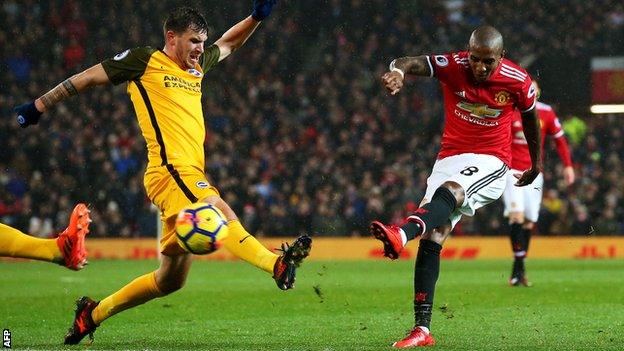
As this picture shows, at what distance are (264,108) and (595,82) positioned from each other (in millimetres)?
7447

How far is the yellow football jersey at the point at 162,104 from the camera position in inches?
279

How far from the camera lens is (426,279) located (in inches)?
297

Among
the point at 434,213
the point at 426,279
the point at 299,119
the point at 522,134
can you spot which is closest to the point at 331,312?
the point at 426,279

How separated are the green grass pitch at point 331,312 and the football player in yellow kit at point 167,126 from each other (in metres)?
0.41

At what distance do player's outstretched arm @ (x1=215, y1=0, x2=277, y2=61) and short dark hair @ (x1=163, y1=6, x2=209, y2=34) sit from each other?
0.68 m

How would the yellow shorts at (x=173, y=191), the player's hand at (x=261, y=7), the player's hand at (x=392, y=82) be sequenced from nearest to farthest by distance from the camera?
the player's hand at (x=392, y=82) < the yellow shorts at (x=173, y=191) < the player's hand at (x=261, y=7)

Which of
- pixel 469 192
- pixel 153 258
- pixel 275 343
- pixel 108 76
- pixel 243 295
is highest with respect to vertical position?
pixel 108 76

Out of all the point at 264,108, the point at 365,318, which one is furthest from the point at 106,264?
the point at 365,318

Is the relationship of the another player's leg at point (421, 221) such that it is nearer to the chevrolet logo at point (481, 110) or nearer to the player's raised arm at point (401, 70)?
the chevrolet logo at point (481, 110)

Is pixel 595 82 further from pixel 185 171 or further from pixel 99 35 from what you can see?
pixel 185 171

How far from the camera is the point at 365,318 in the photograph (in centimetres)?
952

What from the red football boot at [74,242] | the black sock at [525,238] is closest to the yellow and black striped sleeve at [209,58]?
the red football boot at [74,242]

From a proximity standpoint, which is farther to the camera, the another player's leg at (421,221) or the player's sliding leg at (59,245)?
the player's sliding leg at (59,245)

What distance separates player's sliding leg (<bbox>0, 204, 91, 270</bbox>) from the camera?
271 inches
